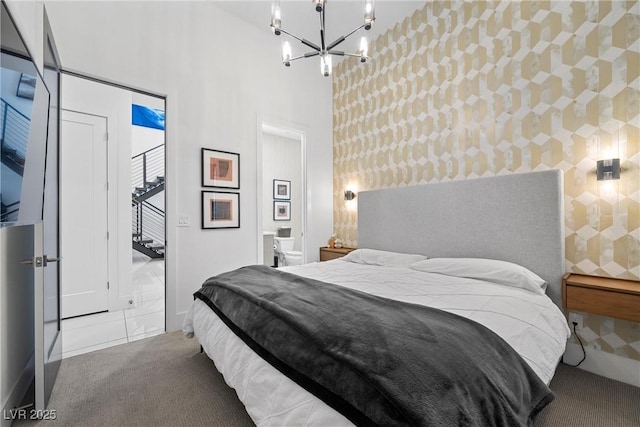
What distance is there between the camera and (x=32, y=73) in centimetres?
146

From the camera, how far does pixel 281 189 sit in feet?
21.2

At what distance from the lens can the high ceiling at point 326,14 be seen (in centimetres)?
330

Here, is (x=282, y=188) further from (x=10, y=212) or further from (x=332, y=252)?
(x=10, y=212)

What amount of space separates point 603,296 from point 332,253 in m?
2.75

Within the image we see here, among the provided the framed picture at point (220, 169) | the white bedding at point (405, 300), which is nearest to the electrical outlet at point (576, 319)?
the white bedding at point (405, 300)

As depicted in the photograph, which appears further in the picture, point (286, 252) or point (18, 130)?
point (286, 252)

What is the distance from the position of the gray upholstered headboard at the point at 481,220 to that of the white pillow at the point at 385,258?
207 millimetres

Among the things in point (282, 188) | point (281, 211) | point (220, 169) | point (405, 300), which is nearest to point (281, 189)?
point (282, 188)

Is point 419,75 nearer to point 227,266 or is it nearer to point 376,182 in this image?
point 376,182

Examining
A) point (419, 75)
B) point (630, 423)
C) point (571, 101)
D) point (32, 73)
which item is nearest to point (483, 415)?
point (630, 423)

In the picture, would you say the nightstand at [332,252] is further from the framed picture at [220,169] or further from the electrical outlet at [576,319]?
the electrical outlet at [576,319]

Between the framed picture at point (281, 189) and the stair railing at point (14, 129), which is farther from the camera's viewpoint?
the framed picture at point (281, 189)

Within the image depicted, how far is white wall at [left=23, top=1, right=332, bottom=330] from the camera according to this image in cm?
263

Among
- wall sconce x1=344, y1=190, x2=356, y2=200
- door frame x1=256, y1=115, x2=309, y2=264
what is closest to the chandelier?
door frame x1=256, y1=115, x2=309, y2=264
